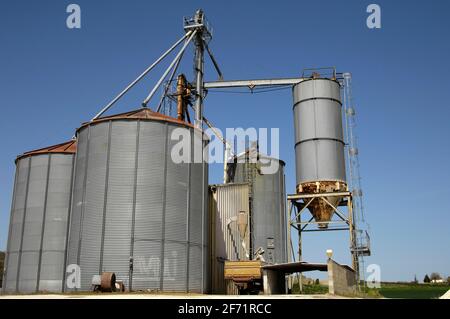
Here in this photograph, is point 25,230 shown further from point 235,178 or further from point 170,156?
point 235,178

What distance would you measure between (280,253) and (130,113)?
22683 mm

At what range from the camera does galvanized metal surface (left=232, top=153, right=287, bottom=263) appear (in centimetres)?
4594

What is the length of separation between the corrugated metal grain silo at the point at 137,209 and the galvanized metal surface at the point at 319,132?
1129 cm

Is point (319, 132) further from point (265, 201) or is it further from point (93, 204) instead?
point (93, 204)

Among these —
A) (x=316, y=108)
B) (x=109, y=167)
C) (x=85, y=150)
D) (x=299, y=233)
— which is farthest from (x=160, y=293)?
(x=316, y=108)

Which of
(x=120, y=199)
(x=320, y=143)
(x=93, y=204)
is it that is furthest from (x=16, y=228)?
(x=320, y=143)

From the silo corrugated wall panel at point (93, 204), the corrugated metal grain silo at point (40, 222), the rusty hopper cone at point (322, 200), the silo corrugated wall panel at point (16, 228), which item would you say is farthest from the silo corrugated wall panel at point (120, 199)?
the rusty hopper cone at point (322, 200)

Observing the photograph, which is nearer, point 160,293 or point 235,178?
point 160,293

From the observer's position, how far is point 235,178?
47.4 meters

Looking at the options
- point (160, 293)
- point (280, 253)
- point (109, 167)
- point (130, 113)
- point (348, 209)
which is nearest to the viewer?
point (160, 293)

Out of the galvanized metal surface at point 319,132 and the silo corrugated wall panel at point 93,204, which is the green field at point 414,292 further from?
the silo corrugated wall panel at point 93,204

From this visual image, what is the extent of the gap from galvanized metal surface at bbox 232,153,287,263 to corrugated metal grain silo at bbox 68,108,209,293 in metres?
16.1
